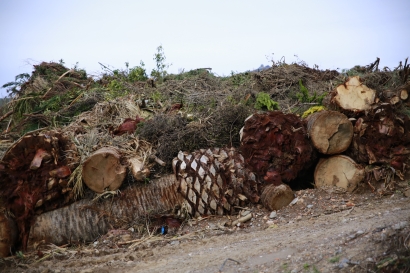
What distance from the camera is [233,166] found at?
5.28 meters

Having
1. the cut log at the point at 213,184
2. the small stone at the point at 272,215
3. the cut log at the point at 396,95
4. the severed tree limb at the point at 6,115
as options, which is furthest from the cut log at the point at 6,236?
the cut log at the point at 396,95

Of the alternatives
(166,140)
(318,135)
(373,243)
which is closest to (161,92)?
(166,140)

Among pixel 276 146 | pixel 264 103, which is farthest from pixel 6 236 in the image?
pixel 264 103

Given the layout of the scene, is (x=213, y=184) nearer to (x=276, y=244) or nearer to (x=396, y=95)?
(x=276, y=244)

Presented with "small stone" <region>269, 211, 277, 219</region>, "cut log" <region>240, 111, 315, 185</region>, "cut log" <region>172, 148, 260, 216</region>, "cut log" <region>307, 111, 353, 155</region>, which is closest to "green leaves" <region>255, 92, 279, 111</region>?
"cut log" <region>240, 111, 315, 185</region>

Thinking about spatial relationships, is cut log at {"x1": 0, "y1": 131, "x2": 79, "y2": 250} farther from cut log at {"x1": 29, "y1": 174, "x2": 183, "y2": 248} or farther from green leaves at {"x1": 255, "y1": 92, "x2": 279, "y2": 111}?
green leaves at {"x1": 255, "y1": 92, "x2": 279, "y2": 111}

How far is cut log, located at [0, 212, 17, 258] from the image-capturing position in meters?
4.89

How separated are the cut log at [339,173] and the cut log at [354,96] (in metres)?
0.63

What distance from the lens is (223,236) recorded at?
468cm

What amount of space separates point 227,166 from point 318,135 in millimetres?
1133

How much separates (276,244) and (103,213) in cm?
221

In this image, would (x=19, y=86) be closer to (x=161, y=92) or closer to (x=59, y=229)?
(x=161, y=92)

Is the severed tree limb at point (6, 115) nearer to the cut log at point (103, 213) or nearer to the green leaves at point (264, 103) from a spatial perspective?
the cut log at point (103, 213)

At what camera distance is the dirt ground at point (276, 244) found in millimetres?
3096
